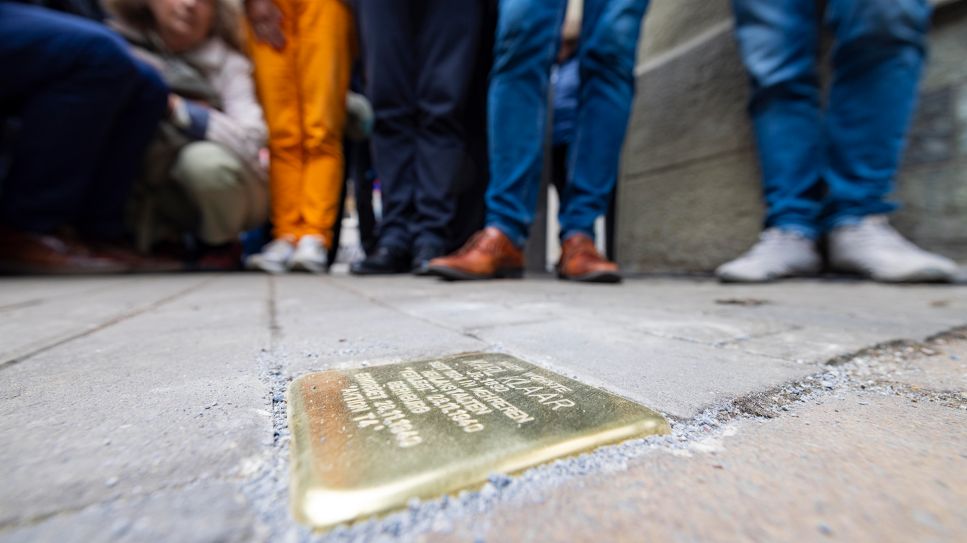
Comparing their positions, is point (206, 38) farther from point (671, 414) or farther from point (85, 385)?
point (671, 414)

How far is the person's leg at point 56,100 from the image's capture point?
1715 millimetres

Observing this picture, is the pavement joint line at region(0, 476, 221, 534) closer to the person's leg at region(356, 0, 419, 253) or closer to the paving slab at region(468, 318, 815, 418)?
the paving slab at region(468, 318, 815, 418)

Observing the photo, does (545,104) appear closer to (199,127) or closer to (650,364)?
(650,364)

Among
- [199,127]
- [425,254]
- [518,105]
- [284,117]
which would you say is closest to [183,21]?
[199,127]

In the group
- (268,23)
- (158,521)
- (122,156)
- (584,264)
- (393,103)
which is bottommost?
(158,521)

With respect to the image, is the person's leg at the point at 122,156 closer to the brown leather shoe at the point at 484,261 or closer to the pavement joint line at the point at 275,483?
the brown leather shoe at the point at 484,261

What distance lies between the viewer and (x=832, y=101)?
4.79 feet

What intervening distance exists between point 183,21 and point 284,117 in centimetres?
80

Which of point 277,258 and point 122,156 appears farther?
point 277,258

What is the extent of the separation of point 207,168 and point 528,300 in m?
2.15

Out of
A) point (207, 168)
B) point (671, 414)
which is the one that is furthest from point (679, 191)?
point (207, 168)

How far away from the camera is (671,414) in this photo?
1.02ft

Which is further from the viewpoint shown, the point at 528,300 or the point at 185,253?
the point at 185,253

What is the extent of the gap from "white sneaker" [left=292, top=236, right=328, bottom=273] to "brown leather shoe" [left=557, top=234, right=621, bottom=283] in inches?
51.6
